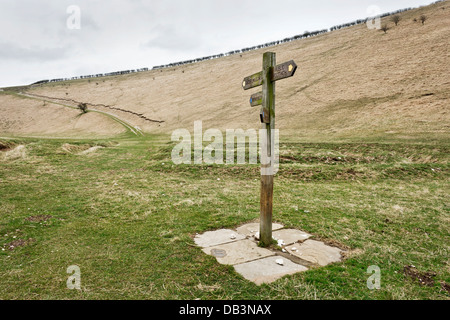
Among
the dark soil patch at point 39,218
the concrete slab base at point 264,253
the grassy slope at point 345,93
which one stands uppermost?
the grassy slope at point 345,93

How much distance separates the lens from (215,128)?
38.6 metres

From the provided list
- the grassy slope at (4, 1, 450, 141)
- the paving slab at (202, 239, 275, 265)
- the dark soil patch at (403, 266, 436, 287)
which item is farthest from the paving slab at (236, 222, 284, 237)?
the grassy slope at (4, 1, 450, 141)

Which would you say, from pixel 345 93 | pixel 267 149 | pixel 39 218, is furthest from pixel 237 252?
pixel 345 93

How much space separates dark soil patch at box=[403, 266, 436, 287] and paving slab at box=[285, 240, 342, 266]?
118 cm

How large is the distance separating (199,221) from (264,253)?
2545 mm

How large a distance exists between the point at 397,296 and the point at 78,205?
913 cm

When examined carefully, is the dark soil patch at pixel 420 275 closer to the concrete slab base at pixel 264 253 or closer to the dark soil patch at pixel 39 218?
the concrete slab base at pixel 264 253

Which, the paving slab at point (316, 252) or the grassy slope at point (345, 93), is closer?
the paving slab at point (316, 252)

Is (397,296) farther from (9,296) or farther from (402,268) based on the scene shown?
(9,296)

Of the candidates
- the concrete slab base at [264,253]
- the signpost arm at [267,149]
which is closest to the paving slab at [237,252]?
the concrete slab base at [264,253]

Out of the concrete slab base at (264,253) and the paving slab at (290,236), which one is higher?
the paving slab at (290,236)

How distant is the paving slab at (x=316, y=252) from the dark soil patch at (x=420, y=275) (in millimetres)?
1178

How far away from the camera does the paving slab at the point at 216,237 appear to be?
6.29 meters

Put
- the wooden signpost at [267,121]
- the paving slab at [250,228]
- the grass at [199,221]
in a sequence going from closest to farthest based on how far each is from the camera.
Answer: the grass at [199,221]
the wooden signpost at [267,121]
the paving slab at [250,228]
